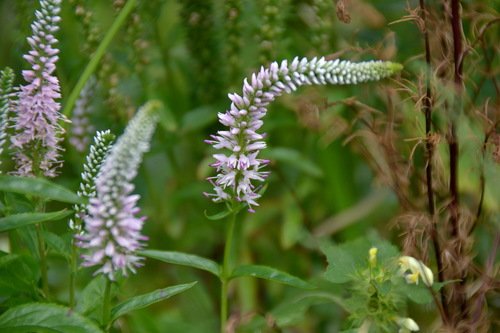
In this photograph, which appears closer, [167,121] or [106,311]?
[106,311]

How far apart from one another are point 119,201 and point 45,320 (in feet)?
0.69

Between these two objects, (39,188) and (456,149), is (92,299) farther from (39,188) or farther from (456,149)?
(456,149)

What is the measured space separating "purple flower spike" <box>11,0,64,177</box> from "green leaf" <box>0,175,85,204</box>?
0.12 m

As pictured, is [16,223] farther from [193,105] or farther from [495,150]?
[193,105]

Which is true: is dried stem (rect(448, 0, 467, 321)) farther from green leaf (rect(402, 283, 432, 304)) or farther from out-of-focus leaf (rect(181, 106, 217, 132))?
out-of-focus leaf (rect(181, 106, 217, 132))

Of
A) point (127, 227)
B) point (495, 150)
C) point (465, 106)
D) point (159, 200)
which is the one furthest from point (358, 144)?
point (127, 227)

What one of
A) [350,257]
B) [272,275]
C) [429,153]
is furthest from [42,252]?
[429,153]

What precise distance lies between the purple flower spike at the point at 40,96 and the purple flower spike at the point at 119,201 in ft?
0.68

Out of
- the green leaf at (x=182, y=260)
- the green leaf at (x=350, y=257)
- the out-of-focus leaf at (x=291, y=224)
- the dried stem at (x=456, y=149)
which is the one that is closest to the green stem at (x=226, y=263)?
the green leaf at (x=182, y=260)

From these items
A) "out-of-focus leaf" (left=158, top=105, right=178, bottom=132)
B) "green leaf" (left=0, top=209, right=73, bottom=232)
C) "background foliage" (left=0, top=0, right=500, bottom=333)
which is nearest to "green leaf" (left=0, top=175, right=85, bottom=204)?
"green leaf" (left=0, top=209, right=73, bottom=232)

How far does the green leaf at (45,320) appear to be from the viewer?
3.23 feet

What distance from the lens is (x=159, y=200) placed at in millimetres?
1971

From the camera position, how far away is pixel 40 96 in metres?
1.10

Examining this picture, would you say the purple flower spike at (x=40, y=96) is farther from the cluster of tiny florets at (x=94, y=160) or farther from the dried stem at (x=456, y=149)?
the dried stem at (x=456, y=149)
